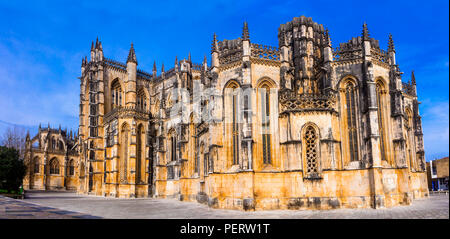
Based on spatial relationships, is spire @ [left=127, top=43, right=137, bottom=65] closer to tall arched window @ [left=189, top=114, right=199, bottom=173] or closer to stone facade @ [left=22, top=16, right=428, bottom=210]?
tall arched window @ [left=189, top=114, right=199, bottom=173]

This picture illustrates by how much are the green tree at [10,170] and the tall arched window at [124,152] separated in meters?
11.8

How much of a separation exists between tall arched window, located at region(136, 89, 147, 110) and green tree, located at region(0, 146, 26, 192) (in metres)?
18.1

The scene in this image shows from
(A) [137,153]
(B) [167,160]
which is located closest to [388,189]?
(B) [167,160]

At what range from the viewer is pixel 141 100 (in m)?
53.4

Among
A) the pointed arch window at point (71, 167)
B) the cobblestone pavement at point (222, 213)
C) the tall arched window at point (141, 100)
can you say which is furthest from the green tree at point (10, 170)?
the pointed arch window at point (71, 167)

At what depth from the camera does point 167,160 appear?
40969 millimetres

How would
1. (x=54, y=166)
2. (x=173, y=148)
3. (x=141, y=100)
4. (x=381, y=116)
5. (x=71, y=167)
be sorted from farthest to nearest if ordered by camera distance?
1. (x=71, y=167)
2. (x=54, y=166)
3. (x=141, y=100)
4. (x=173, y=148)
5. (x=381, y=116)

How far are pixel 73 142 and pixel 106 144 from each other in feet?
130

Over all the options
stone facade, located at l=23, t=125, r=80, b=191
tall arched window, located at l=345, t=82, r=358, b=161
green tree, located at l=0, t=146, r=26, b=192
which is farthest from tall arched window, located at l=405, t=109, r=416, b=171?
stone facade, located at l=23, t=125, r=80, b=191

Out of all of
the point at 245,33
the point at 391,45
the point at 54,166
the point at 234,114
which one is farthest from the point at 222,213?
the point at 54,166

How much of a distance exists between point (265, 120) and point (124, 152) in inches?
979

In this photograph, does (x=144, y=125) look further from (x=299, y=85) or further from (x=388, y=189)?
(x=388, y=189)

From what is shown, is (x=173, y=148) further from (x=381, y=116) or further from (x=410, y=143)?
(x=410, y=143)

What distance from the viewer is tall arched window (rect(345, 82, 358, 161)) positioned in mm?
23766
